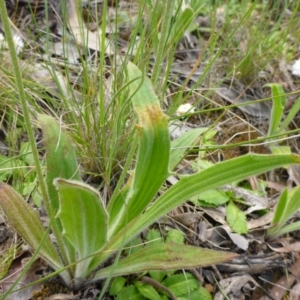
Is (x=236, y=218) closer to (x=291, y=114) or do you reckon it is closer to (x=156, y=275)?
(x=156, y=275)

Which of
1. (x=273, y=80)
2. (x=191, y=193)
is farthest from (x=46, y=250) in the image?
(x=273, y=80)

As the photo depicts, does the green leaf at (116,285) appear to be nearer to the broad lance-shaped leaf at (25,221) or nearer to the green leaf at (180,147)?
the broad lance-shaped leaf at (25,221)

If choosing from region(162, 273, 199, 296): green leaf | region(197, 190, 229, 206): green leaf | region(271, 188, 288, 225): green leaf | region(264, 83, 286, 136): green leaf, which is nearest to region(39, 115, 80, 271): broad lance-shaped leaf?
region(162, 273, 199, 296): green leaf

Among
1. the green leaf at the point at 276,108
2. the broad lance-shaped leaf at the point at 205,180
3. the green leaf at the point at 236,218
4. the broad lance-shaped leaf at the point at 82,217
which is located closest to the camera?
the broad lance-shaped leaf at the point at 82,217

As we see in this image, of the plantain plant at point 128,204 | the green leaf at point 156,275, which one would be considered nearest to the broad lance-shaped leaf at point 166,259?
the plantain plant at point 128,204

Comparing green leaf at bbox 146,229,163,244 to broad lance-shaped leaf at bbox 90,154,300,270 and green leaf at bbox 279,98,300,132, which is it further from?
green leaf at bbox 279,98,300,132

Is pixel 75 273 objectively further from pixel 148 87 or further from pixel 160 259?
pixel 148 87
